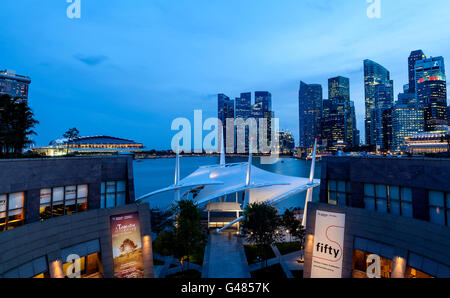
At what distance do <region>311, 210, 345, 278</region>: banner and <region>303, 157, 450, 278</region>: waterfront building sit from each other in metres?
0.08

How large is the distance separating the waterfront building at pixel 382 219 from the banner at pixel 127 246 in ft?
50.9

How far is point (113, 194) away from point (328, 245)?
20.4 m

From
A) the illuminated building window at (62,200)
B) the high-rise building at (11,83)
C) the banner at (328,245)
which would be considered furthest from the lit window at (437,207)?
the high-rise building at (11,83)

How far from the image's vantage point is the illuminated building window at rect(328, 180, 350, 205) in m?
23.3

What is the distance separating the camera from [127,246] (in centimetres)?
2256

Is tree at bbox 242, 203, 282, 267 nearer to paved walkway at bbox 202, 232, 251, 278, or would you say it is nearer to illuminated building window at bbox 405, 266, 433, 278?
paved walkway at bbox 202, 232, 251, 278

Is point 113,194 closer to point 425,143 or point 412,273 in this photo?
point 412,273

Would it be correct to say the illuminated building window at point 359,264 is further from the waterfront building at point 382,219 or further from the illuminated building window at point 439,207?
the illuminated building window at point 439,207

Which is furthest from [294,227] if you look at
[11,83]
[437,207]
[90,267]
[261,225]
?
[11,83]

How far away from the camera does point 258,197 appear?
45.4 meters

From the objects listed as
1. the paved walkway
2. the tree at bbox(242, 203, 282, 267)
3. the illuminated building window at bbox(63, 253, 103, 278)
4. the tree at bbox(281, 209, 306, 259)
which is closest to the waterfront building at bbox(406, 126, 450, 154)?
the tree at bbox(281, 209, 306, 259)

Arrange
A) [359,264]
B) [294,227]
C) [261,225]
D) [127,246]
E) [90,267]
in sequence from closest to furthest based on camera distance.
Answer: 1. [359,264]
2. [90,267]
3. [127,246]
4. [261,225]
5. [294,227]

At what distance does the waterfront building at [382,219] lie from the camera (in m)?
16.7
